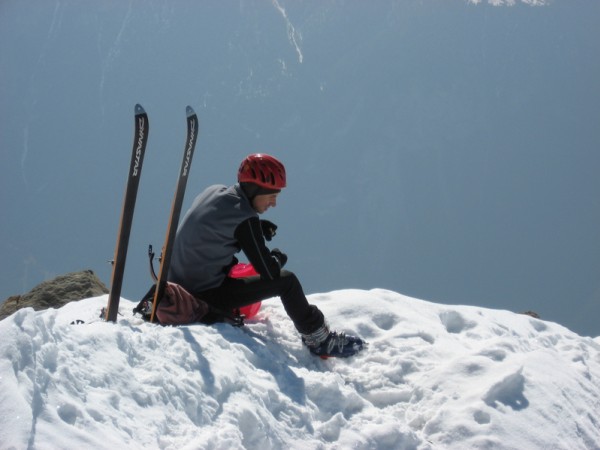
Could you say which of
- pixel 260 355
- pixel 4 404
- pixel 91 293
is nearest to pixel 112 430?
pixel 4 404

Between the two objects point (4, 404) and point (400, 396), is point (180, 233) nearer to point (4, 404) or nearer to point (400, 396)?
point (400, 396)

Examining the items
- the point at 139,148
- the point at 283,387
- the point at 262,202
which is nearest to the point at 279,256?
the point at 262,202

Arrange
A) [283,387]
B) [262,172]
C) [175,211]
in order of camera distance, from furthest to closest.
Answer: [175,211] → [262,172] → [283,387]

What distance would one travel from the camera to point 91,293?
1011 cm

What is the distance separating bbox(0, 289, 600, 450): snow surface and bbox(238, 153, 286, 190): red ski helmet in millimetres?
1375

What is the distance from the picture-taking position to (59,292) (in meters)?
10.3

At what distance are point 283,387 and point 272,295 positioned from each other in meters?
1.15

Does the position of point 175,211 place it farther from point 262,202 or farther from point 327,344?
point 327,344

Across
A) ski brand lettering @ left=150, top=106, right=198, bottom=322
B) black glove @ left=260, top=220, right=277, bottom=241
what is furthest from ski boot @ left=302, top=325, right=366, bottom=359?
ski brand lettering @ left=150, top=106, right=198, bottom=322

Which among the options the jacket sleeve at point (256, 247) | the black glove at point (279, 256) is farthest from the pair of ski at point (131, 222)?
the black glove at point (279, 256)

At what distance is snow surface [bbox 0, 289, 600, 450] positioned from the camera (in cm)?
325

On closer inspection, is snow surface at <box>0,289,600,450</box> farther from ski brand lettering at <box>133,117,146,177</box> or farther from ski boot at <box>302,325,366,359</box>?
ski brand lettering at <box>133,117,146,177</box>

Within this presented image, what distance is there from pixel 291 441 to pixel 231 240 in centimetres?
208

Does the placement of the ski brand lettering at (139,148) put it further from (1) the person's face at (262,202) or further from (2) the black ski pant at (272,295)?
(2) the black ski pant at (272,295)
